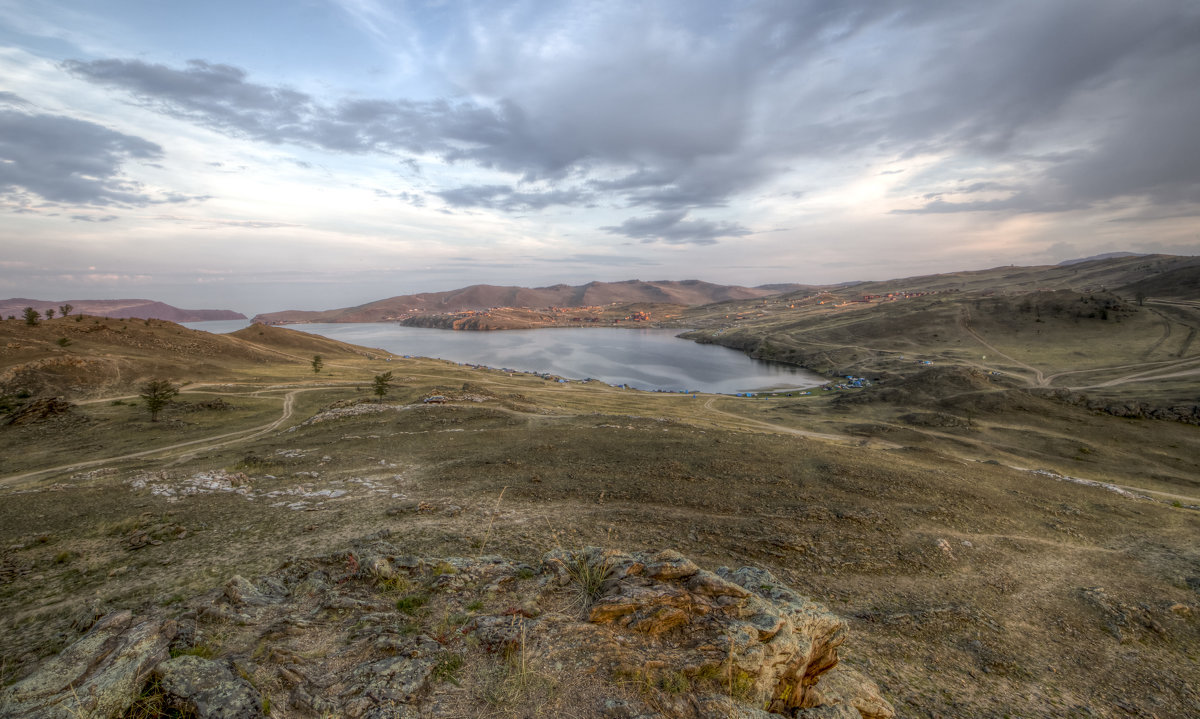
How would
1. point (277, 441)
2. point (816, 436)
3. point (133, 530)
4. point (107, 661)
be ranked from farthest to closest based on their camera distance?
point (816, 436)
point (277, 441)
point (133, 530)
point (107, 661)

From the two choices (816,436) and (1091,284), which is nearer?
(816,436)

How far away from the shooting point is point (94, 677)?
4.42 metres

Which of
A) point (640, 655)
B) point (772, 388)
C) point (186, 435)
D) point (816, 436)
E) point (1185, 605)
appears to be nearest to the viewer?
point (640, 655)

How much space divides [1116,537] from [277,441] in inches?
1420

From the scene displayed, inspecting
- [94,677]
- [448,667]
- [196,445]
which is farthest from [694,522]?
[196,445]

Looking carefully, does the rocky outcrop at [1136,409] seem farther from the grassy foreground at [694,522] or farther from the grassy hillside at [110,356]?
the grassy hillside at [110,356]

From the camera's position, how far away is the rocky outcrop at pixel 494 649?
461 centimetres

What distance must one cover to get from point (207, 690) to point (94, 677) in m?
1.14

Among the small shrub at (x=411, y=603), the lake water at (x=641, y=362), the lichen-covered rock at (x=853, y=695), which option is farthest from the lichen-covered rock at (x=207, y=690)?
the lake water at (x=641, y=362)

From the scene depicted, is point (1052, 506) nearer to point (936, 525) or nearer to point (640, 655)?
point (936, 525)

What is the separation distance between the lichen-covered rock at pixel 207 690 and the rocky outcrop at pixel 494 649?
0.01 m

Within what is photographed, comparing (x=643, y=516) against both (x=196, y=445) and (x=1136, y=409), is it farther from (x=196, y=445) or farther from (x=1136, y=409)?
(x=1136, y=409)

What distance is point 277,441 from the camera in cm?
2519

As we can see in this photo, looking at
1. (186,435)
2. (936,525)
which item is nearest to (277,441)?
(186,435)
